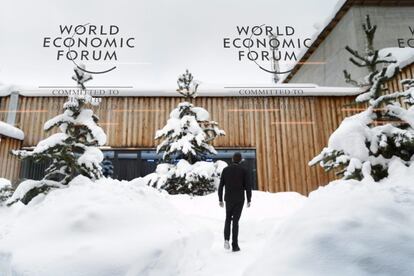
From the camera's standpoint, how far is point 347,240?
3047mm

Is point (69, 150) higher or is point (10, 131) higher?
point (10, 131)

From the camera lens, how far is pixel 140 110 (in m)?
13.2

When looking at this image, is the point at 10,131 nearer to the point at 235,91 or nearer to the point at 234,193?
the point at 235,91

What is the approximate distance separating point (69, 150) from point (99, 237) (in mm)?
2957

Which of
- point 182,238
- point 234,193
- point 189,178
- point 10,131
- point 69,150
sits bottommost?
point 182,238

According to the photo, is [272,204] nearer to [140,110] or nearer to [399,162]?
[399,162]

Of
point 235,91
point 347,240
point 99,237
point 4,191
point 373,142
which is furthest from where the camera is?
point 235,91

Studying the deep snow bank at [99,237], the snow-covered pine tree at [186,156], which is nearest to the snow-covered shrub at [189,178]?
the snow-covered pine tree at [186,156]

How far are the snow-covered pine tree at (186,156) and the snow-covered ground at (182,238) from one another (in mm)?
4265

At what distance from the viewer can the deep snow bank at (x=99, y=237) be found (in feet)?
11.3

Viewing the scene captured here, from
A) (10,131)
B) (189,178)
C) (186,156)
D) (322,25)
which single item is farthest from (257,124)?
(10,131)

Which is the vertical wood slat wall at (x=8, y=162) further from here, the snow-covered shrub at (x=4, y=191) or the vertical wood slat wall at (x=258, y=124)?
the snow-covered shrub at (x=4, y=191)

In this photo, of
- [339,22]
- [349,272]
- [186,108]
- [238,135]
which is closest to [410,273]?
[349,272]

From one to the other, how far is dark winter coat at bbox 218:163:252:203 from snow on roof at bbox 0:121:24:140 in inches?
357
